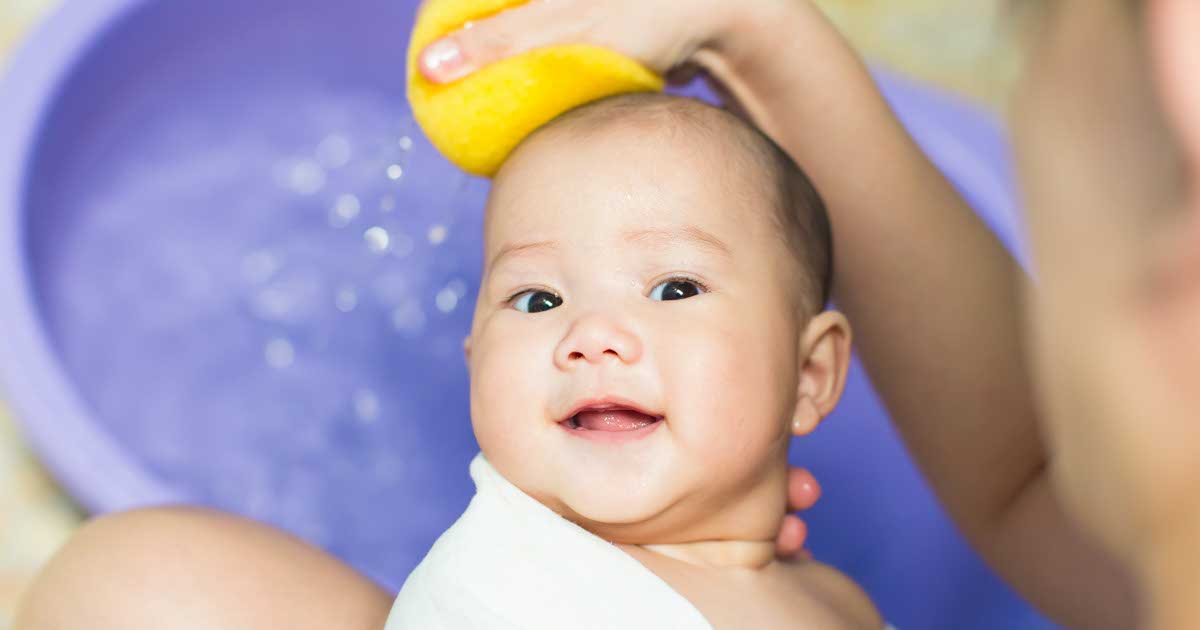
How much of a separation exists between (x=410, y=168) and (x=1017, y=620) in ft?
3.01

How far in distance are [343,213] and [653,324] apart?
32.9 inches

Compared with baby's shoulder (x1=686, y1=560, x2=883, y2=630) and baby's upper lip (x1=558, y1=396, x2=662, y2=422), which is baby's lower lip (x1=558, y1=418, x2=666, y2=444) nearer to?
baby's upper lip (x1=558, y1=396, x2=662, y2=422)

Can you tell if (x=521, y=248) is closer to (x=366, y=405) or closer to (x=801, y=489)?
(x=801, y=489)

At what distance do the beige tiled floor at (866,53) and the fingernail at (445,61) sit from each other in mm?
383

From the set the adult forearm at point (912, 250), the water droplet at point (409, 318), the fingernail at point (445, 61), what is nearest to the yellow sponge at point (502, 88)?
the fingernail at point (445, 61)

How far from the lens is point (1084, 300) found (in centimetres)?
40

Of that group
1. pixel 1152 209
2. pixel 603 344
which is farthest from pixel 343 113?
pixel 1152 209

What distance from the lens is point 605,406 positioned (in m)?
0.80

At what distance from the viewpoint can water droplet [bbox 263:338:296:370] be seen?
1468 millimetres

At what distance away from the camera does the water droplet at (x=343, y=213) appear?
1.55 meters

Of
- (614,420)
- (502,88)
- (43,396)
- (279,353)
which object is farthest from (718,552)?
(279,353)

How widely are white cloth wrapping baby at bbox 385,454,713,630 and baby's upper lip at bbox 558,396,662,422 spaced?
70mm

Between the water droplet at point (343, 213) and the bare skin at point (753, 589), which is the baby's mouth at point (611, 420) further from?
the water droplet at point (343, 213)

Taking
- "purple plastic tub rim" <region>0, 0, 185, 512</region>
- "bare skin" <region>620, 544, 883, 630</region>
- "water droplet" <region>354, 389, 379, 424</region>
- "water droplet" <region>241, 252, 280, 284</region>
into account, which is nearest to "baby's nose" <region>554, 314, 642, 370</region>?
"bare skin" <region>620, 544, 883, 630</region>
